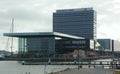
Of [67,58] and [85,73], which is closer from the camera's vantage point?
[85,73]

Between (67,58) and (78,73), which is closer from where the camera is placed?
(78,73)

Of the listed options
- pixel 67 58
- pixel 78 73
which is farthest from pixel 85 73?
pixel 67 58

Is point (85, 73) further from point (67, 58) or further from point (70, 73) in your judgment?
point (67, 58)

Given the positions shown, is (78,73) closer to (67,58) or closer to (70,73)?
(70,73)

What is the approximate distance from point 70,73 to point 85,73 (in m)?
2.77

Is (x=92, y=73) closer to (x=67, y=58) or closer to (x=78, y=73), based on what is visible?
(x=78, y=73)

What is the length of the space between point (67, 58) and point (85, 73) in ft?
413

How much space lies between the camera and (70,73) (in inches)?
2756

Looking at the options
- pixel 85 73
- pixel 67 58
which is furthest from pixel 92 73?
pixel 67 58

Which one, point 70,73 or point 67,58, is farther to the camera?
point 67,58

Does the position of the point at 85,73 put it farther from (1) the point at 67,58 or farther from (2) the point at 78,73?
(1) the point at 67,58

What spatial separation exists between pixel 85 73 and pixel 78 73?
1.47 meters

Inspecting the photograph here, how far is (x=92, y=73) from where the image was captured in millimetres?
68312

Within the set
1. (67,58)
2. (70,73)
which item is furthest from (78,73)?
(67,58)
